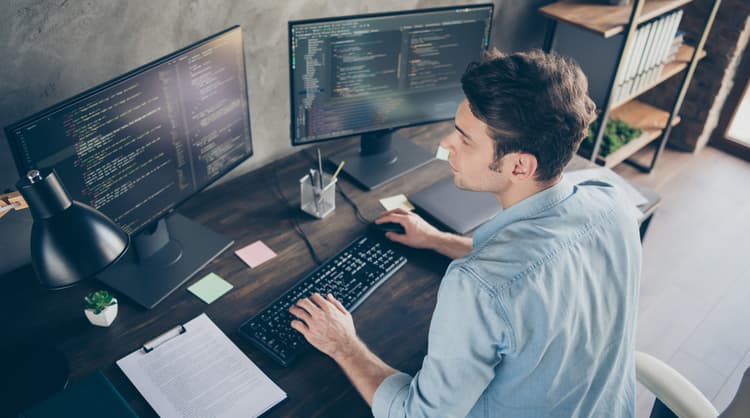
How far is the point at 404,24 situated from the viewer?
1771 millimetres

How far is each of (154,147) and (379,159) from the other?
2.74ft

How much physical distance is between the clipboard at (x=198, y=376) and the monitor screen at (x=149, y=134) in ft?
0.96

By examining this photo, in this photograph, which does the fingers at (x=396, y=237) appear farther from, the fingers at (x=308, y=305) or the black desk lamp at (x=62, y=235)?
the black desk lamp at (x=62, y=235)

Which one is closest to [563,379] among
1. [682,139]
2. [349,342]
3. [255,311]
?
[349,342]

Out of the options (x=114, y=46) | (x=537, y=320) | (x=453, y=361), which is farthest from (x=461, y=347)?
(x=114, y=46)

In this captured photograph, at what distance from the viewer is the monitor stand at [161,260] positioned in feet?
4.97

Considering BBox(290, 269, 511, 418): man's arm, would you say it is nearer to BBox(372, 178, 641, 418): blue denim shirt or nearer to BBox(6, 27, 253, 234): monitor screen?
BBox(372, 178, 641, 418): blue denim shirt

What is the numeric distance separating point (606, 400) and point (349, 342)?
0.55m

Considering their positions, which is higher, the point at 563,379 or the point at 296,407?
the point at 563,379

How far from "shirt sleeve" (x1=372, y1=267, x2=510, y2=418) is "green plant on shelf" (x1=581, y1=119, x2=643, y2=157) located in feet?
7.53

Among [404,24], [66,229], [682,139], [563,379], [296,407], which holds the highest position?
[404,24]

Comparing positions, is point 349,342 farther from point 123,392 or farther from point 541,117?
point 541,117

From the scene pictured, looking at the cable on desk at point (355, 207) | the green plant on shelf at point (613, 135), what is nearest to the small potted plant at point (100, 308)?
the cable on desk at point (355, 207)

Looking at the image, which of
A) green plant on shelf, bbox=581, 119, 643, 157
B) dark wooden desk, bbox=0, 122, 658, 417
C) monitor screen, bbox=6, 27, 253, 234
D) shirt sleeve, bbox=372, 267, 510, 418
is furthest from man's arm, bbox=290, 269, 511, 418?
green plant on shelf, bbox=581, 119, 643, 157
